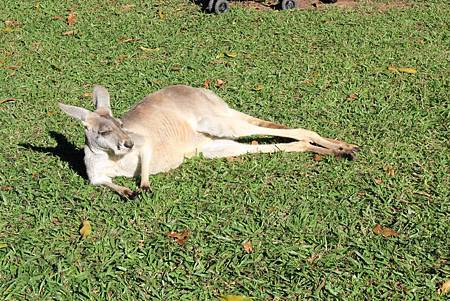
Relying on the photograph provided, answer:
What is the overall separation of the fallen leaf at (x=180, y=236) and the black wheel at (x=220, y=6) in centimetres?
532

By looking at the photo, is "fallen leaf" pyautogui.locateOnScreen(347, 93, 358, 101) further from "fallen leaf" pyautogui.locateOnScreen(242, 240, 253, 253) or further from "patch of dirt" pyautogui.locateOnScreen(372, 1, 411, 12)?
"patch of dirt" pyautogui.locateOnScreen(372, 1, 411, 12)

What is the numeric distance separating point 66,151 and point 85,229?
1.29 meters

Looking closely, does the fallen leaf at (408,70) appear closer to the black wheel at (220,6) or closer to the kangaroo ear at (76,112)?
the black wheel at (220,6)

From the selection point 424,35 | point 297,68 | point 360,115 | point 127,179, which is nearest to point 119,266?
point 127,179

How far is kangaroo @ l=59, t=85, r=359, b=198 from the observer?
13.5 ft

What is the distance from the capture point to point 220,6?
8492mm

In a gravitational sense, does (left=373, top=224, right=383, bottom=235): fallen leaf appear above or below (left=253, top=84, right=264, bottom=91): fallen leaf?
above

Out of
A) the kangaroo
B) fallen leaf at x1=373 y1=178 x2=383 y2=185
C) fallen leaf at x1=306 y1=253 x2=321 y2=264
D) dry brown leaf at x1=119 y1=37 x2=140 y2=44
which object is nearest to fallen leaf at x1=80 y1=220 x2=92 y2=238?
the kangaroo

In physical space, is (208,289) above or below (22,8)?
above

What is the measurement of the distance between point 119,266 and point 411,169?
2277mm

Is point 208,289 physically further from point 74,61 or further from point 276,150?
point 74,61

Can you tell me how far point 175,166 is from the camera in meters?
4.53

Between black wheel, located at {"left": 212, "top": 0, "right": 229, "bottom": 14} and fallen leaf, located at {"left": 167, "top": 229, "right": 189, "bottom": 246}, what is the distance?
17.5 feet

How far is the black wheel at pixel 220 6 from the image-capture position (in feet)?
27.7
